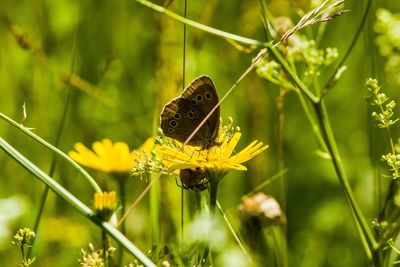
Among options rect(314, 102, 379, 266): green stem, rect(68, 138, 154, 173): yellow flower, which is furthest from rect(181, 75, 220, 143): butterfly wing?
rect(68, 138, 154, 173): yellow flower

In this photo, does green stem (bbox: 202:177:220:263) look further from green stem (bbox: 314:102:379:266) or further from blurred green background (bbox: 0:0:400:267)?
blurred green background (bbox: 0:0:400:267)

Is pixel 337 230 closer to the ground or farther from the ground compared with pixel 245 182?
closer to the ground

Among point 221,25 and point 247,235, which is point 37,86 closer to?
point 221,25

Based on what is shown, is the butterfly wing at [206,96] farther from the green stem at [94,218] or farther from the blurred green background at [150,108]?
the blurred green background at [150,108]

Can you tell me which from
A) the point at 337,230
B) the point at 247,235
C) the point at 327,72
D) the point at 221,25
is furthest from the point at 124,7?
the point at 247,235

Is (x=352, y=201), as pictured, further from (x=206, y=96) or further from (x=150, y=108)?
(x=150, y=108)

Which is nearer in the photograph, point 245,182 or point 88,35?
point 245,182
